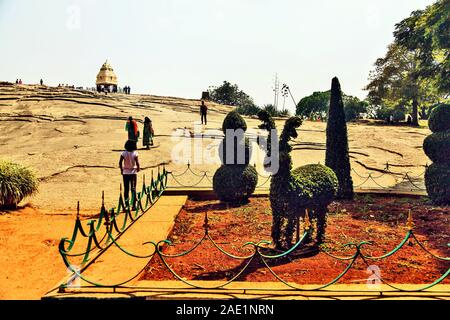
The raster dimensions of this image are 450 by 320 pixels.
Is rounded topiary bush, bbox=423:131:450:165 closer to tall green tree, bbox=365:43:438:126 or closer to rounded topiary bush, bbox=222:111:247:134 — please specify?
rounded topiary bush, bbox=222:111:247:134

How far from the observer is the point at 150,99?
46.7 metres

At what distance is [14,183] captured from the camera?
913 cm

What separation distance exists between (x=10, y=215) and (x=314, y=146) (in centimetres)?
1559

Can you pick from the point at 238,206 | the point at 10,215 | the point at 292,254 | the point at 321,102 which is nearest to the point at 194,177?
the point at 238,206

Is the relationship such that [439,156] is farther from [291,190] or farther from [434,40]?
[291,190]

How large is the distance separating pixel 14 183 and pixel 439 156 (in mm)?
11166

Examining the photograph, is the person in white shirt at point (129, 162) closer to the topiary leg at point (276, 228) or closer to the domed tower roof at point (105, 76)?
the topiary leg at point (276, 228)

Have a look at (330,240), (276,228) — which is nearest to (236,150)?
(330,240)

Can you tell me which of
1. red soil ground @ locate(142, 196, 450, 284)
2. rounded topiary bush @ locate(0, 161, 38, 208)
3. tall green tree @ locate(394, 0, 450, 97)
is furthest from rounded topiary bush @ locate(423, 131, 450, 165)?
rounded topiary bush @ locate(0, 161, 38, 208)

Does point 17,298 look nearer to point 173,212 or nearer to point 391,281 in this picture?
point 173,212

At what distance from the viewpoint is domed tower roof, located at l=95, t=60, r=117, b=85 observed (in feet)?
180

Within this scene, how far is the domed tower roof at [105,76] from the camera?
54781mm

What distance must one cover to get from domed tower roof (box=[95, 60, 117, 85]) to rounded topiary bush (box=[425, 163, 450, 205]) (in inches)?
2069

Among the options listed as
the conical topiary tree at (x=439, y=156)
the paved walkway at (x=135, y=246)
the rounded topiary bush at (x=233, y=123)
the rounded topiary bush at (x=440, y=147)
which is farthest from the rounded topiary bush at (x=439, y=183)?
the paved walkway at (x=135, y=246)
